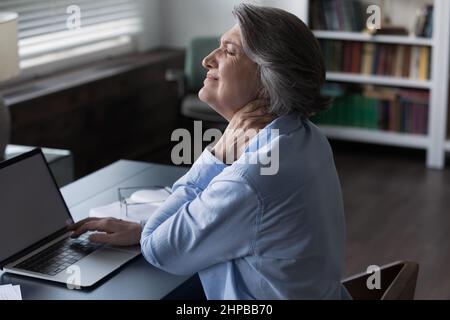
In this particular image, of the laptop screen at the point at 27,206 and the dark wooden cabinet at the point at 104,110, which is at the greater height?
the laptop screen at the point at 27,206

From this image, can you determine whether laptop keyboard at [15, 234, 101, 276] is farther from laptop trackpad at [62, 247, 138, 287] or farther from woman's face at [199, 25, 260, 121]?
woman's face at [199, 25, 260, 121]

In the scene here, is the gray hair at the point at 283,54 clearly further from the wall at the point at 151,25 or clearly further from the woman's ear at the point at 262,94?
the wall at the point at 151,25

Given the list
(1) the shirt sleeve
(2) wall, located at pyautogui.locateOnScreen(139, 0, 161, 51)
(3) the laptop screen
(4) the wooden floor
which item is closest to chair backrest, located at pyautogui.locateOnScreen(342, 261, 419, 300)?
(1) the shirt sleeve

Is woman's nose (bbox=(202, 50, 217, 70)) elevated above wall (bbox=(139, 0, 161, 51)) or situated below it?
above

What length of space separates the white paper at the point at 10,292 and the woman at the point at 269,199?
0.31m

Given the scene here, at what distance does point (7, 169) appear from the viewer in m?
2.01

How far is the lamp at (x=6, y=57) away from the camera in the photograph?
3262 mm

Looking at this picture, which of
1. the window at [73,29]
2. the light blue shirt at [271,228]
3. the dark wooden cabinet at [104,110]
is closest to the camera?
the light blue shirt at [271,228]

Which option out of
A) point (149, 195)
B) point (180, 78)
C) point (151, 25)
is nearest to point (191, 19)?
point (151, 25)

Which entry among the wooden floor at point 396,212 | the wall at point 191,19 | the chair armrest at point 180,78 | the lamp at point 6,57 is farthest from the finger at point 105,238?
the wall at point 191,19

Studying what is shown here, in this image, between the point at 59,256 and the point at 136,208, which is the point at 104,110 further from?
the point at 59,256

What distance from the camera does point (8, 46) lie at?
11.0 ft

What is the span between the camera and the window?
4.70 metres
